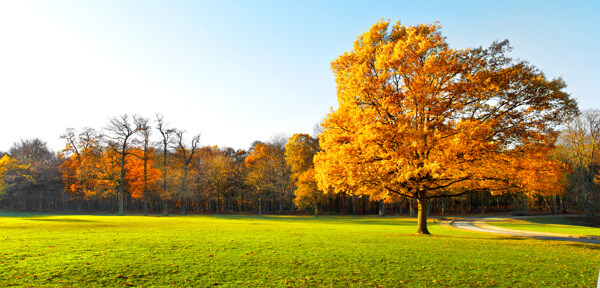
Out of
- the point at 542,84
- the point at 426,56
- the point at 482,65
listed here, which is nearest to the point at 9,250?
the point at 426,56

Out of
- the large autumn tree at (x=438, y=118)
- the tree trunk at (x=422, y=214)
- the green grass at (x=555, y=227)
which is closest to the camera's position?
the large autumn tree at (x=438, y=118)

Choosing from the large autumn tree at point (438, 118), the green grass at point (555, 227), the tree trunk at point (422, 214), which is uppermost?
the large autumn tree at point (438, 118)

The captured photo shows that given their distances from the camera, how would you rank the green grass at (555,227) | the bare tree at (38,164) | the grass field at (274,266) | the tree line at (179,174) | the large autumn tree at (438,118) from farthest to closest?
the bare tree at (38,164) < the tree line at (179,174) < the green grass at (555,227) < the large autumn tree at (438,118) < the grass field at (274,266)

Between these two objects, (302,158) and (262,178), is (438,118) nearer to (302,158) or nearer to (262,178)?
(302,158)

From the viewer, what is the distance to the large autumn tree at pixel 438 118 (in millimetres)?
15688

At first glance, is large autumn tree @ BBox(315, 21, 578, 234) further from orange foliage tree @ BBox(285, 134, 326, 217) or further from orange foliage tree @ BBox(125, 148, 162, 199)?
orange foliage tree @ BBox(125, 148, 162, 199)

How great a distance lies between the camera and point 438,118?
642 inches

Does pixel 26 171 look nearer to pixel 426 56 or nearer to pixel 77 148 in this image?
pixel 77 148

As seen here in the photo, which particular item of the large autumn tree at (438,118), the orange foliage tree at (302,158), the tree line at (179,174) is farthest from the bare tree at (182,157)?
the large autumn tree at (438,118)

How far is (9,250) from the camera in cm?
1028

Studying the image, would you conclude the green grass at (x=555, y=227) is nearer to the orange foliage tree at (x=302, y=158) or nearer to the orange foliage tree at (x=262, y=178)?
the orange foliage tree at (x=302, y=158)

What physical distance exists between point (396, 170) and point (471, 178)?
12.4 feet

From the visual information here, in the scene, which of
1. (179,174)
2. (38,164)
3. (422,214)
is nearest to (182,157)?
(179,174)

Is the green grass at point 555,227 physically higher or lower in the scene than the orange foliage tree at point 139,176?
lower
